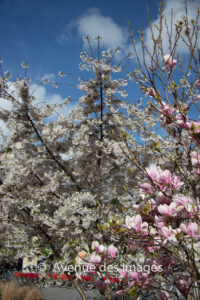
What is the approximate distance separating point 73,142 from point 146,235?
4153mm

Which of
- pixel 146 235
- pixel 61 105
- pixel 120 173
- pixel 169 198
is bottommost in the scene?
pixel 146 235

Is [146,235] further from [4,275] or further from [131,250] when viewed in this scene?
[4,275]

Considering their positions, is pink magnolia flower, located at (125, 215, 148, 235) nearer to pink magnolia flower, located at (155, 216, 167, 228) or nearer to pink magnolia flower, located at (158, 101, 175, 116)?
pink magnolia flower, located at (155, 216, 167, 228)

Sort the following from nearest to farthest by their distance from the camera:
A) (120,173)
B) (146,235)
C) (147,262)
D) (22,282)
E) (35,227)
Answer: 1. (146,235)
2. (147,262)
3. (35,227)
4. (120,173)
5. (22,282)

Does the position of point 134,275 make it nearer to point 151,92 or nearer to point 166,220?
point 166,220

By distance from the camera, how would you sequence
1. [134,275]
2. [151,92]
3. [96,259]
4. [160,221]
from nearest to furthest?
[160,221], [134,275], [96,259], [151,92]

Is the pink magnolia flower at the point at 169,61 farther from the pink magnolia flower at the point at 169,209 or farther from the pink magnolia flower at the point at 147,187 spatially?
the pink magnolia flower at the point at 169,209

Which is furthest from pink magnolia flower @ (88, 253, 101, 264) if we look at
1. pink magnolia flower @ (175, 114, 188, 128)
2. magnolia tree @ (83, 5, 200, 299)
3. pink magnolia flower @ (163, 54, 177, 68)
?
pink magnolia flower @ (163, 54, 177, 68)

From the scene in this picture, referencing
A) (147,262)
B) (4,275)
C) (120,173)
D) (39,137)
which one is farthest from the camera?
(4,275)

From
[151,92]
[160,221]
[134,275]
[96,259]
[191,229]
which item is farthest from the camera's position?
[151,92]

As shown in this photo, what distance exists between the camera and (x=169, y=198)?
1.50 meters

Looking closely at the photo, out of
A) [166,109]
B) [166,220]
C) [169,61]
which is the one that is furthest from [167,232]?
[169,61]

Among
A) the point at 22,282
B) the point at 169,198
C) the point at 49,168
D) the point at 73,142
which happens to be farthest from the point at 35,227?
the point at 22,282

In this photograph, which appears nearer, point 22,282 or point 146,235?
point 146,235
